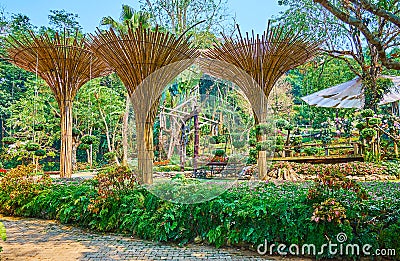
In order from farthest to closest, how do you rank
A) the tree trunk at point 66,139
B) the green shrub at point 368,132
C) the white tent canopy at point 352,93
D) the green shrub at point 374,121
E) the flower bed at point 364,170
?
the white tent canopy at point 352,93
the green shrub at point 374,121
the green shrub at point 368,132
the tree trunk at point 66,139
the flower bed at point 364,170

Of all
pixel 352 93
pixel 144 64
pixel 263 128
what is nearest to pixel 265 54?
pixel 263 128

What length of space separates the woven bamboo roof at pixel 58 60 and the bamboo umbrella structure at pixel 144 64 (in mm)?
1517

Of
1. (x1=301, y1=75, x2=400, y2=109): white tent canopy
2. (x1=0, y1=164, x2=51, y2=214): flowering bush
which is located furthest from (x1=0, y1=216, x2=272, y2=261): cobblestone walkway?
(x1=301, y1=75, x2=400, y2=109): white tent canopy

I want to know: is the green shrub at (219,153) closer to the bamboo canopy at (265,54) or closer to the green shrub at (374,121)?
the bamboo canopy at (265,54)

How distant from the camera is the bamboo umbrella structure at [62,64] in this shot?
22.0 feet

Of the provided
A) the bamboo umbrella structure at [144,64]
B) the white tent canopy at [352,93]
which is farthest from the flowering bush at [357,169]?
the bamboo umbrella structure at [144,64]

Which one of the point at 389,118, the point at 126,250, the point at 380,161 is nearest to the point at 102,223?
the point at 126,250

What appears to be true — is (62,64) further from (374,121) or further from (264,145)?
(374,121)

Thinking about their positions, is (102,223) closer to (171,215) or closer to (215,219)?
(171,215)

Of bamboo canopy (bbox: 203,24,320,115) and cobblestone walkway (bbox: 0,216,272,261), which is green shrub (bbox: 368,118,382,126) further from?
cobblestone walkway (bbox: 0,216,272,261)

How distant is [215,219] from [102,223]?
5.08 feet

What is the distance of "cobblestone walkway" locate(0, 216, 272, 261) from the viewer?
338 cm

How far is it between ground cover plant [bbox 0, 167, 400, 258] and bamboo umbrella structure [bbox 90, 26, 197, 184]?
80 centimetres

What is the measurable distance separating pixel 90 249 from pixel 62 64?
486 cm
